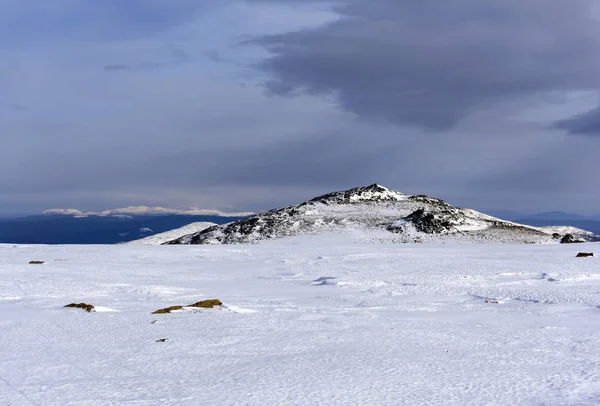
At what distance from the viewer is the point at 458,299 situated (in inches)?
619

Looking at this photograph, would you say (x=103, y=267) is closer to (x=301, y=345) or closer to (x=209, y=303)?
(x=209, y=303)

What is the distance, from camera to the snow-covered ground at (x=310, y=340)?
24.0 feet

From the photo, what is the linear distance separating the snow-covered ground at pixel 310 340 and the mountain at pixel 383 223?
102ft

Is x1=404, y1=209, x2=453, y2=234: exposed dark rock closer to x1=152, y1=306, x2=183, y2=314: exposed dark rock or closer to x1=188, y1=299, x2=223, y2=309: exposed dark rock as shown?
x1=188, y1=299, x2=223, y2=309: exposed dark rock

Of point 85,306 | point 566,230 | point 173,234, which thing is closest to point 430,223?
point 566,230

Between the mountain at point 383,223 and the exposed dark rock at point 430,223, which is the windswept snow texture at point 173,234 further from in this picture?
the exposed dark rock at point 430,223

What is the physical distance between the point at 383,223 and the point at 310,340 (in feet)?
155

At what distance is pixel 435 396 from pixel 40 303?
40.5ft

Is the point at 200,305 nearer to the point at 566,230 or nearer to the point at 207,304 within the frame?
the point at 207,304

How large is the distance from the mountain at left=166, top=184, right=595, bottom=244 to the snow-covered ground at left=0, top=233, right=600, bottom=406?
31.0 metres

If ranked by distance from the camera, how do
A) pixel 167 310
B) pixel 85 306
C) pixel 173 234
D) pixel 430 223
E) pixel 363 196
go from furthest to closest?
pixel 173 234
pixel 363 196
pixel 430 223
pixel 85 306
pixel 167 310

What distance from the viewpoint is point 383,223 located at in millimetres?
56719

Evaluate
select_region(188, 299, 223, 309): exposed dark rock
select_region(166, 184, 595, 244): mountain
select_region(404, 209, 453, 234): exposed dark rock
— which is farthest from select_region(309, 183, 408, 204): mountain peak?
select_region(188, 299, 223, 309): exposed dark rock

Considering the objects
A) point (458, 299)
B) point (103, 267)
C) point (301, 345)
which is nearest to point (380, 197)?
point (103, 267)
